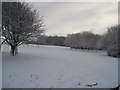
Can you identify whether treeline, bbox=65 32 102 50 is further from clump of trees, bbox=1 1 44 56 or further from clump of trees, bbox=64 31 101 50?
clump of trees, bbox=1 1 44 56

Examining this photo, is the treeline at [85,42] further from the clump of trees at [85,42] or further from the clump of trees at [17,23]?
the clump of trees at [17,23]

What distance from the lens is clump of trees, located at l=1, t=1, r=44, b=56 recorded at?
44.7ft

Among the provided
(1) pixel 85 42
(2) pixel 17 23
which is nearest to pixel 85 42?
(1) pixel 85 42

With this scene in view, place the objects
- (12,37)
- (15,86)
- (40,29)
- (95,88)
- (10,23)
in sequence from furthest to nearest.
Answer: (40,29) → (12,37) → (10,23) → (95,88) → (15,86)

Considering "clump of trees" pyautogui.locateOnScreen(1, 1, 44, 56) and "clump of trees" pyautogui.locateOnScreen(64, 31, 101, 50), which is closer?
"clump of trees" pyautogui.locateOnScreen(1, 1, 44, 56)

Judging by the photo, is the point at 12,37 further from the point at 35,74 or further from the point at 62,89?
the point at 62,89

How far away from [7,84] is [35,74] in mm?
2353

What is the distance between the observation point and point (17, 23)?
13469 mm

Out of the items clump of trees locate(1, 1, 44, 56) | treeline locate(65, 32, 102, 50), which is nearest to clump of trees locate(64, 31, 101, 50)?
treeline locate(65, 32, 102, 50)

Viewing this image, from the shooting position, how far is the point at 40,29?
16156mm

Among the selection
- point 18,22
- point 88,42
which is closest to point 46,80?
point 18,22

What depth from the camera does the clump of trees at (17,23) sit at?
13.6 m

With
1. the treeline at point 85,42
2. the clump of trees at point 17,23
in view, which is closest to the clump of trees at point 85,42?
the treeline at point 85,42

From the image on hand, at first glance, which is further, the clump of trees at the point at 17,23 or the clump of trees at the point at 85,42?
the clump of trees at the point at 85,42
